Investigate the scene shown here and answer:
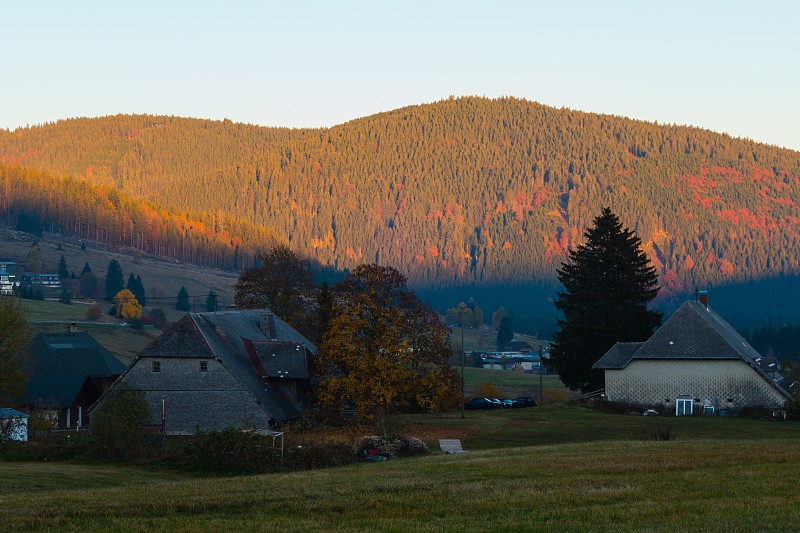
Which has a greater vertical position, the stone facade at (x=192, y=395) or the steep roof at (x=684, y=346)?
the steep roof at (x=684, y=346)

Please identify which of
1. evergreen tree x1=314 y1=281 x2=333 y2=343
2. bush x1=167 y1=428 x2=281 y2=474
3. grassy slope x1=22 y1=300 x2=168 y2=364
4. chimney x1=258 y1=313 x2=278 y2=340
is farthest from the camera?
grassy slope x1=22 y1=300 x2=168 y2=364

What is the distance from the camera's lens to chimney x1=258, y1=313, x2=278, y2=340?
76619mm

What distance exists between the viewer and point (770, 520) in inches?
847

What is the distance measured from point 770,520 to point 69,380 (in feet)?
217

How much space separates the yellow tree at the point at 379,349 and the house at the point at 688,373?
50.8 ft

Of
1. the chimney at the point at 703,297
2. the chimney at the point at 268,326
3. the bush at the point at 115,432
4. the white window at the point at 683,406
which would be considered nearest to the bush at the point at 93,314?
the chimney at the point at 268,326

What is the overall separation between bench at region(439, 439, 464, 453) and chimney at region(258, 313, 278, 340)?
23276 mm

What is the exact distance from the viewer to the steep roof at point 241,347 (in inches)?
2596

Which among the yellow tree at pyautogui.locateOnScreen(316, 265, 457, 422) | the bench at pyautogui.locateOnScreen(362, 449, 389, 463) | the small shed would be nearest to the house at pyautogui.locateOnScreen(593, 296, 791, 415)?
the yellow tree at pyautogui.locateOnScreen(316, 265, 457, 422)

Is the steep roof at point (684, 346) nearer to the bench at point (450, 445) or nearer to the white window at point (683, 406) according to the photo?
the white window at point (683, 406)

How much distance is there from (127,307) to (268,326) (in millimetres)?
111509

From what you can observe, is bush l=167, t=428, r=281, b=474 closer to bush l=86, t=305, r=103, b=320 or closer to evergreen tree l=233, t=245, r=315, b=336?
evergreen tree l=233, t=245, r=315, b=336

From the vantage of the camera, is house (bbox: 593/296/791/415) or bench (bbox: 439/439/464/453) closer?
bench (bbox: 439/439/464/453)

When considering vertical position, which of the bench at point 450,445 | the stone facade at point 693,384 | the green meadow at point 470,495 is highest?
the stone facade at point 693,384
